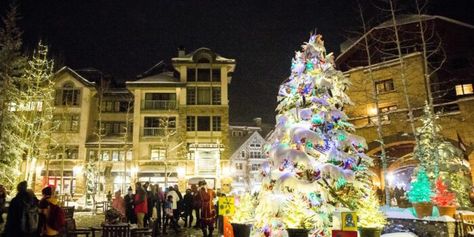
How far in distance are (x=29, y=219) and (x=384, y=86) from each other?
2490 cm

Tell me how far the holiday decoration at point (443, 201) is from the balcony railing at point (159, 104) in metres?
31.2

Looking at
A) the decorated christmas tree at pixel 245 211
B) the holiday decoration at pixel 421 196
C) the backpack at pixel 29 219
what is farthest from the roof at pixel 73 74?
the holiday decoration at pixel 421 196

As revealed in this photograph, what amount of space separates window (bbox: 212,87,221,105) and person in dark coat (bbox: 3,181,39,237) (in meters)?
32.6

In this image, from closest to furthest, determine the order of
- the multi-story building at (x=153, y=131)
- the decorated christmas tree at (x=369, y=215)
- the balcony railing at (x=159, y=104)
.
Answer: the decorated christmas tree at (x=369, y=215)
the multi-story building at (x=153, y=131)
the balcony railing at (x=159, y=104)

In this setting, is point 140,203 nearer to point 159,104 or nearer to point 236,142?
point 159,104

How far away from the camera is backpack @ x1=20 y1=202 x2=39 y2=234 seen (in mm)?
7395

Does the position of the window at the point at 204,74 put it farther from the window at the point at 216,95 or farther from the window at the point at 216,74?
the window at the point at 216,95

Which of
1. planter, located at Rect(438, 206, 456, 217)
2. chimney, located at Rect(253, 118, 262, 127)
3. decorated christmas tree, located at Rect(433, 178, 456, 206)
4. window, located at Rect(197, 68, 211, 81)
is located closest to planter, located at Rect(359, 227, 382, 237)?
planter, located at Rect(438, 206, 456, 217)

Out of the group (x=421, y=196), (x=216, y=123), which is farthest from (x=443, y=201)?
(x=216, y=123)

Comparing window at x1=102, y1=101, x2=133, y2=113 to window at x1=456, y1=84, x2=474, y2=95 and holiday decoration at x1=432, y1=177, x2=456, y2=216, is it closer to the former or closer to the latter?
window at x1=456, y1=84, x2=474, y2=95

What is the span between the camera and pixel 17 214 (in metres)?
7.45

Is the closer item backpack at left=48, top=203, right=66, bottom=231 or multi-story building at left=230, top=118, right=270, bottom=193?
backpack at left=48, top=203, right=66, bottom=231

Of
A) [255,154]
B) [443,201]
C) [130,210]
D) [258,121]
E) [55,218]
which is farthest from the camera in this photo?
[258,121]

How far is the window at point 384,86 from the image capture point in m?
26.4
